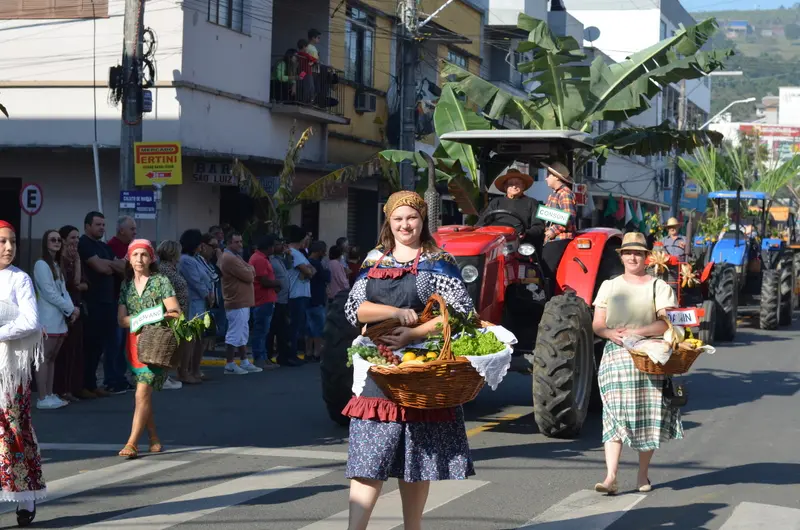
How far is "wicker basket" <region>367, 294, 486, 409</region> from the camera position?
19.8 feet

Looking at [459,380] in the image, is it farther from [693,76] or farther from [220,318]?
[693,76]

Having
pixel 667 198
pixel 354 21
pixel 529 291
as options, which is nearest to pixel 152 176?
pixel 529 291

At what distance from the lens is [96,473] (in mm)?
9203

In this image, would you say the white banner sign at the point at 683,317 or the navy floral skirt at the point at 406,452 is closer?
the navy floral skirt at the point at 406,452

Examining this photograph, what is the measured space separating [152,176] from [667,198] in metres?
49.8

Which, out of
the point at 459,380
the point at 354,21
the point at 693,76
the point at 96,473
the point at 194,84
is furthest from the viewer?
the point at 354,21

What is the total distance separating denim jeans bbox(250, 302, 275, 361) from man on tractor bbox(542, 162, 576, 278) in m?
5.85

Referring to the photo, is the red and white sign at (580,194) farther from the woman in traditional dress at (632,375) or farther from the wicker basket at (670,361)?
the wicker basket at (670,361)

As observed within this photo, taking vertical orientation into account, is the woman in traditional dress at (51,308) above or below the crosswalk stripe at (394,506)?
above

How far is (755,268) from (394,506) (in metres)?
18.8

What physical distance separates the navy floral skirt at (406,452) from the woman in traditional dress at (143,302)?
156 inches

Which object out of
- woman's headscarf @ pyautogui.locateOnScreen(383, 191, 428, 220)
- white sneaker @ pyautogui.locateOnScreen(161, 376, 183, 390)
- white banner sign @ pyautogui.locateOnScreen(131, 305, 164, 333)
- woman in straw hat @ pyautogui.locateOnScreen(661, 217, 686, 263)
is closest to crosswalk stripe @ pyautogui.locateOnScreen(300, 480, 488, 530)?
woman's headscarf @ pyautogui.locateOnScreen(383, 191, 428, 220)

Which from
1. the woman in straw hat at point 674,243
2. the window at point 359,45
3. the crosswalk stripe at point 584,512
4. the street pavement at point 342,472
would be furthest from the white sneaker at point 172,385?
the window at point 359,45

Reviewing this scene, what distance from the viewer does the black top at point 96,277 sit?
13922 mm
